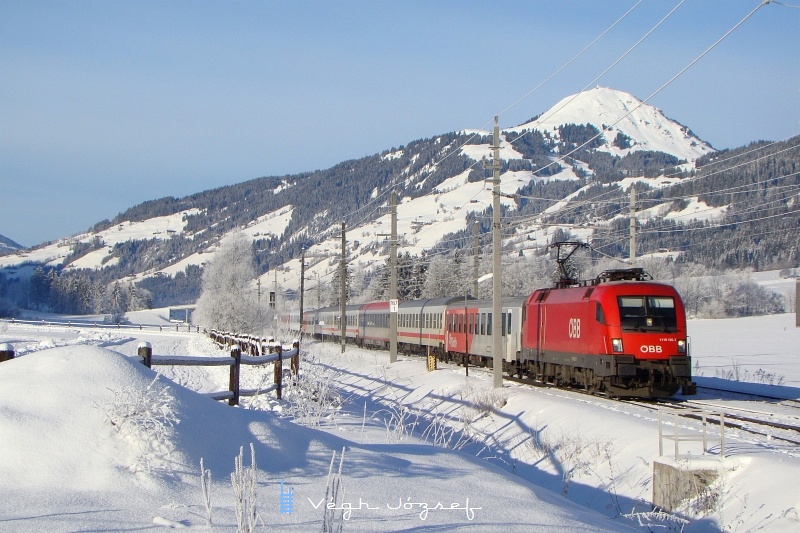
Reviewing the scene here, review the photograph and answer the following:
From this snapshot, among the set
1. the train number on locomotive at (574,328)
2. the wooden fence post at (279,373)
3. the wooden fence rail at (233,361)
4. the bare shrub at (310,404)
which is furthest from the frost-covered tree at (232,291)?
the bare shrub at (310,404)

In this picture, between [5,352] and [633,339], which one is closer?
[5,352]

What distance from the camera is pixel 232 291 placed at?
2537 inches

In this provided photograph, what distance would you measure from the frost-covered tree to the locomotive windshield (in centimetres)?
4529

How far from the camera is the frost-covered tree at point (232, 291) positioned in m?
62.5

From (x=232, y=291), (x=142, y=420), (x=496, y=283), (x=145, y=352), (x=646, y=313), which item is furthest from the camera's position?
(x=232, y=291)

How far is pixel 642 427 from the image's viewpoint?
1438cm

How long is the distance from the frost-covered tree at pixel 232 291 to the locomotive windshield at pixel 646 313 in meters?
45.3

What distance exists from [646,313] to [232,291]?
48.8 meters

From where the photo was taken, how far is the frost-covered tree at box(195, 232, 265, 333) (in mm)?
62500

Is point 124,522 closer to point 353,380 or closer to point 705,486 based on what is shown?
point 705,486

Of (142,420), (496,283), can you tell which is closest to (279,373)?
(142,420)

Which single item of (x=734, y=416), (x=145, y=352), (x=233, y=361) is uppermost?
(x=145, y=352)

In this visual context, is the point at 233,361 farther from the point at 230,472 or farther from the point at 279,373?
the point at 230,472

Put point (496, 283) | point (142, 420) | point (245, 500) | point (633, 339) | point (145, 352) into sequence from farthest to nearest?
1. point (496, 283)
2. point (633, 339)
3. point (145, 352)
4. point (142, 420)
5. point (245, 500)
